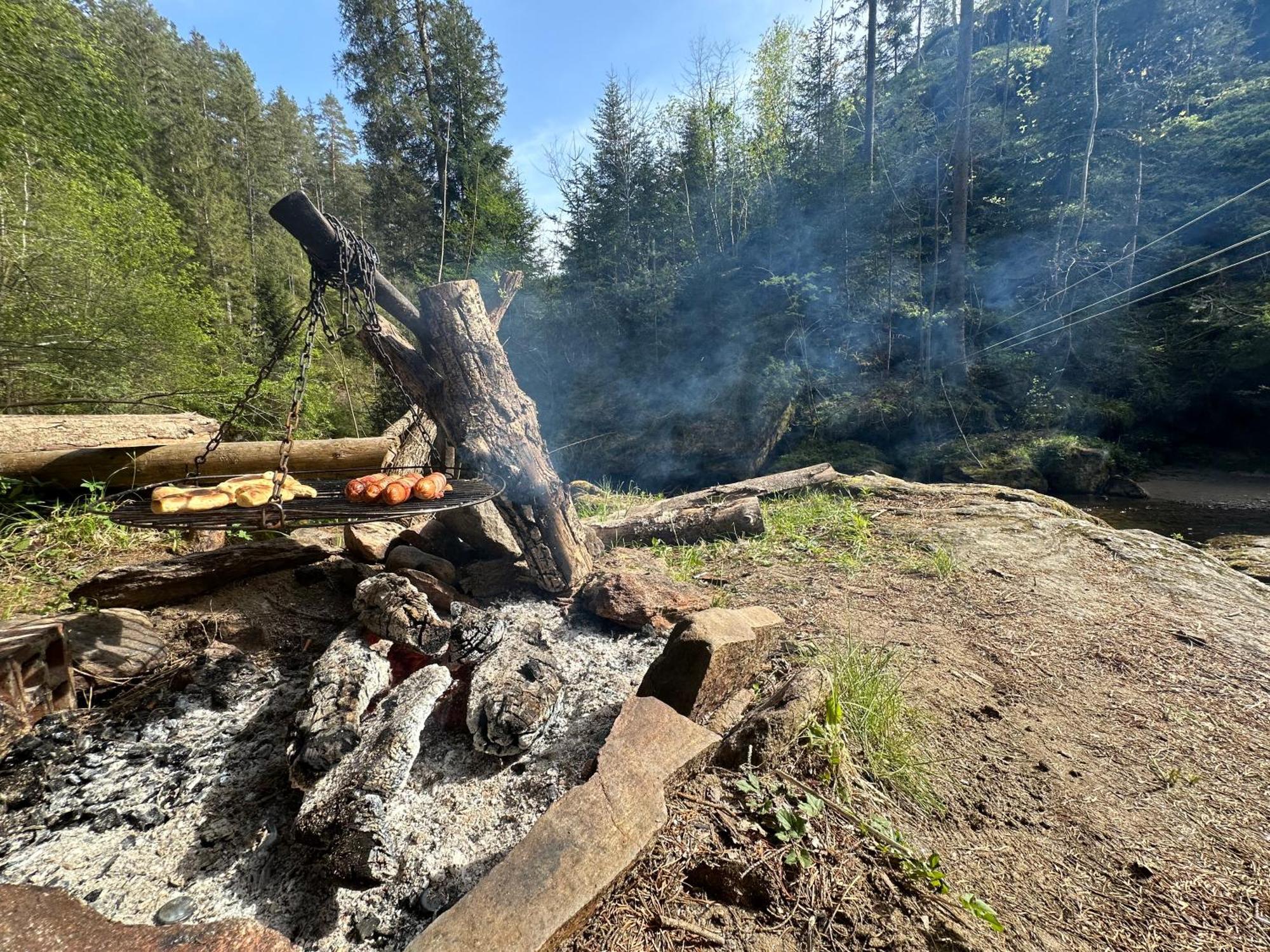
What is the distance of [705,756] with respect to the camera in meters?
1.52

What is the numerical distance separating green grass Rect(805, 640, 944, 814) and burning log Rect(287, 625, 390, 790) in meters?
1.56

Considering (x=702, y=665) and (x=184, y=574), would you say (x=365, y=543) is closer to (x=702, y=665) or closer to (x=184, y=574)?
(x=184, y=574)

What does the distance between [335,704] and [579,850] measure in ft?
3.46

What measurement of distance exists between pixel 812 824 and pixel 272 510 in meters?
2.04

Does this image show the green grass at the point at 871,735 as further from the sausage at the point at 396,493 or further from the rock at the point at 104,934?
the sausage at the point at 396,493

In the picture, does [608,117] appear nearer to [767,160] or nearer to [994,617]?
[767,160]

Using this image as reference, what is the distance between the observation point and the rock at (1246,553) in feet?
12.7

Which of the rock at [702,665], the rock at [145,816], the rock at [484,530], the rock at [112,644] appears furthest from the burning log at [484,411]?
the rock at [145,816]

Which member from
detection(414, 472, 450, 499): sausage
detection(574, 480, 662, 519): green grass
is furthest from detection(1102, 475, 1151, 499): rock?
detection(414, 472, 450, 499): sausage

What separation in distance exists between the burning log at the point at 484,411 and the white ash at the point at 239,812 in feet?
3.40

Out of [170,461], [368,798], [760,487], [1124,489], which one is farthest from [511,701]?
[1124,489]

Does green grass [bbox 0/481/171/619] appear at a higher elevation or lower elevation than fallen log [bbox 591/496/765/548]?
higher

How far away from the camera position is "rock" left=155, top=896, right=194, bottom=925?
116cm

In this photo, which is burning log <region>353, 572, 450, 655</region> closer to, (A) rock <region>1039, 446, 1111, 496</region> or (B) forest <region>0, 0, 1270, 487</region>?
(B) forest <region>0, 0, 1270, 487</region>
